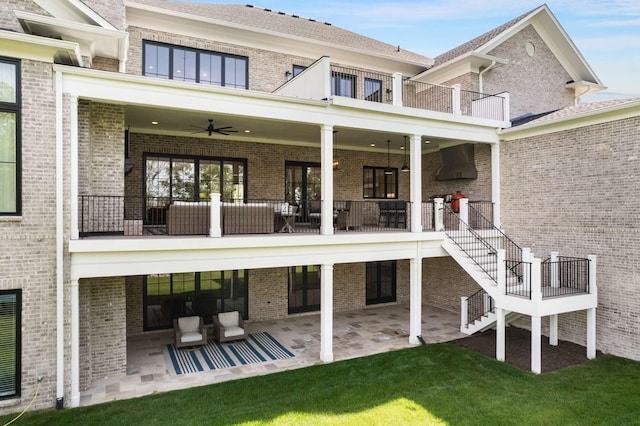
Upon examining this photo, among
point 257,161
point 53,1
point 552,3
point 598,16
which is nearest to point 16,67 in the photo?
point 53,1

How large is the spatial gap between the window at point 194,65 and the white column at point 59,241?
4.67 meters

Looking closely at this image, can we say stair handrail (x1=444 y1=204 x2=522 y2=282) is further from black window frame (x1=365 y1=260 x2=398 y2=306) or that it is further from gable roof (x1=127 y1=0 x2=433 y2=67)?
gable roof (x1=127 y1=0 x2=433 y2=67)

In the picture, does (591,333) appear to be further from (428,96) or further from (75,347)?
Answer: (75,347)

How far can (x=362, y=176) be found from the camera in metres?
15.3

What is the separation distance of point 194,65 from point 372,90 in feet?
21.4

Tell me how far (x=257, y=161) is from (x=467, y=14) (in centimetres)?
2215

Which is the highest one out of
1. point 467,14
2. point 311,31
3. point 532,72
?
Answer: point 467,14

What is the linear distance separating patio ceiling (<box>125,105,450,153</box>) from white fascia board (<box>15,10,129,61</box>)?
1.44 metres

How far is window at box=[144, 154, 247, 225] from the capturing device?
39.2 ft

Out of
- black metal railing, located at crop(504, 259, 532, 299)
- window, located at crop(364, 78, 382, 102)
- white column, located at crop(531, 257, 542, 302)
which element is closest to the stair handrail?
black metal railing, located at crop(504, 259, 532, 299)

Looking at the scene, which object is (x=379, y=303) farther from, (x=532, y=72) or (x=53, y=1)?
(x=53, y=1)

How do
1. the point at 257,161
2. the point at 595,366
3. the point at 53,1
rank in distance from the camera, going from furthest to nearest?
the point at 257,161, the point at 595,366, the point at 53,1

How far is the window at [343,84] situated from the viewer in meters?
14.0

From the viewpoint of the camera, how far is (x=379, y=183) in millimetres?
15719
